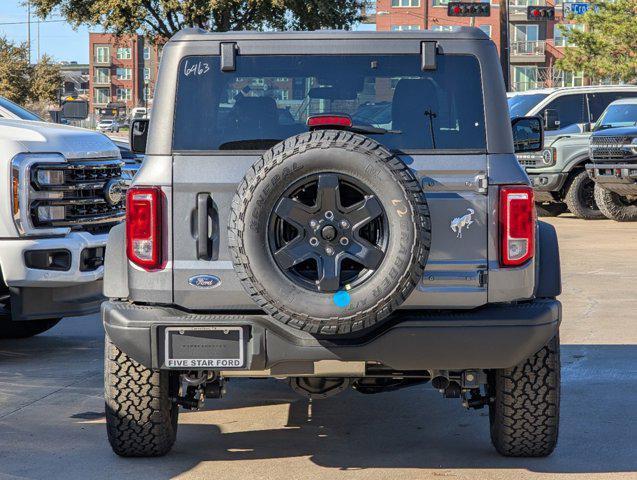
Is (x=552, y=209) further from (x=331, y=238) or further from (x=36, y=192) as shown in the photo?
(x=331, y=238)

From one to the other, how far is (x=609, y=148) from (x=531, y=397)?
44.9 ft

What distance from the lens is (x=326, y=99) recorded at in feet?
18.4

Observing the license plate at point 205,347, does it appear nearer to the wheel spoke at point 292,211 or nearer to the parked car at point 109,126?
the wheel spoke at point 292,211

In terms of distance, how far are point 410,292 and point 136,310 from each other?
1225 mm

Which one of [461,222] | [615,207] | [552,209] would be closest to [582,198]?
[615,207]

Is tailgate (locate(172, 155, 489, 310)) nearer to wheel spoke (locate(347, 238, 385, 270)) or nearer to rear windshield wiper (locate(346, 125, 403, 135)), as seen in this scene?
rear windshield wiper (locate(346, 125, 403, 135))

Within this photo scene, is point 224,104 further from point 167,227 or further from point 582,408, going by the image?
point 582,408

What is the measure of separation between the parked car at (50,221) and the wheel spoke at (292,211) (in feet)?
10.9

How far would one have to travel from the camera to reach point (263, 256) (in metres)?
5.01

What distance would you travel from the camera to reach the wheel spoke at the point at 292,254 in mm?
5027

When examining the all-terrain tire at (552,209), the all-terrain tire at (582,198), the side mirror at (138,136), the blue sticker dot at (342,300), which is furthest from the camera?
the all-terrain tire at (552,209)

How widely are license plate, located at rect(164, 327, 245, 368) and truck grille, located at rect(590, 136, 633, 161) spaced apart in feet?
46.4

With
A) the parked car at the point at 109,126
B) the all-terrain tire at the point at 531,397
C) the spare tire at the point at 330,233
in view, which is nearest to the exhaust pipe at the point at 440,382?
the all-terrain tire at the point at 531,397

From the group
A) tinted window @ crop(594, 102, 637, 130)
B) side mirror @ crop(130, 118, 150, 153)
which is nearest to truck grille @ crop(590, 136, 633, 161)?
tinted window @ crop(594, 102, 637, 130)
